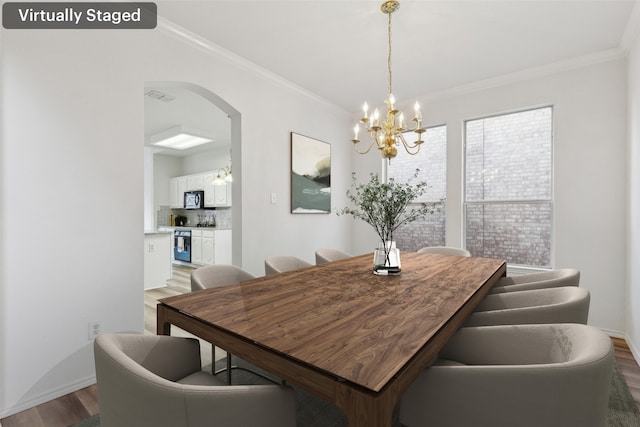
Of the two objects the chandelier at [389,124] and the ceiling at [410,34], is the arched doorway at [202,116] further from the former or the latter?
the chandelier at [389,124]

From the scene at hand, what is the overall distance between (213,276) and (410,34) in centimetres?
254

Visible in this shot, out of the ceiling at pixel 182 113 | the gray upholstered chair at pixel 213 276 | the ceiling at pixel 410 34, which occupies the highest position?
the ceiling at pixel 410 34

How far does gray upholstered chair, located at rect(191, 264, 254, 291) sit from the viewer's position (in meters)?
1.88

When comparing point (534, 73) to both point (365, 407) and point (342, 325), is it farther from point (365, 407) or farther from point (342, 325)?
point (365, 407)

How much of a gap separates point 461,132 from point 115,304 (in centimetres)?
399

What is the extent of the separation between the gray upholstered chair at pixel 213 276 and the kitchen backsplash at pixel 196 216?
15.8 ft

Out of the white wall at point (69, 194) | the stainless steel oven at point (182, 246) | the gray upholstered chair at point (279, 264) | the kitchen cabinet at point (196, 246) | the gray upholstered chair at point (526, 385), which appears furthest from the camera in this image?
the stainless steel oven at point (182, 246)

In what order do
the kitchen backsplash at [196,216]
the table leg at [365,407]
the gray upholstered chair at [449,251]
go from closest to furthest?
the table leg at [365,407], the gray upholstered chair at [449,251], the kitchen backsplash at [196,216]

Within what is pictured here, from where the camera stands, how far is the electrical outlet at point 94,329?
2.09 m

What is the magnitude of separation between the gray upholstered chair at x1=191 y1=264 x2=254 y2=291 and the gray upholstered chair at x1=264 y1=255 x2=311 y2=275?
26cm

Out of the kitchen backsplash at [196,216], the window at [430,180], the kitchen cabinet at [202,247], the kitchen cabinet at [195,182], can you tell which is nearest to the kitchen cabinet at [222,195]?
the kitchen backsplash at [196,216]

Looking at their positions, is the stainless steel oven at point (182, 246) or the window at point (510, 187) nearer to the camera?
the window at point (510, 187)

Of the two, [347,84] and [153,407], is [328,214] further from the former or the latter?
[153,407]

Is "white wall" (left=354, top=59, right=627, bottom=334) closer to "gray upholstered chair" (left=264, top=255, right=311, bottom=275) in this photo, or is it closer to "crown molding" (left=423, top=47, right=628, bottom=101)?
"crown molding" (left=423, top=47, right=628, bottom=101)
